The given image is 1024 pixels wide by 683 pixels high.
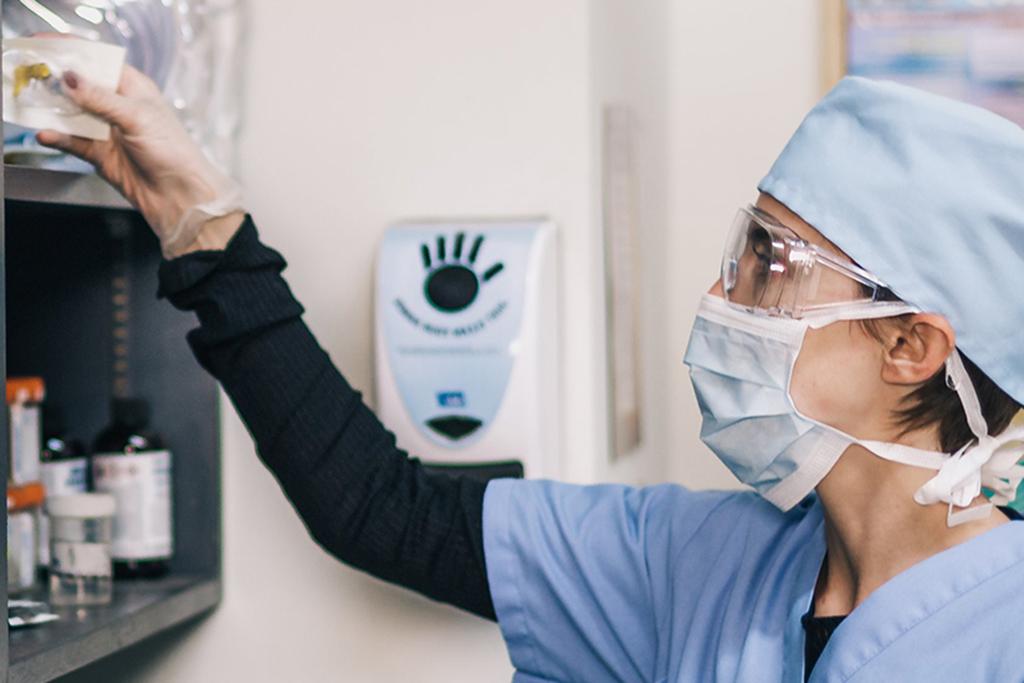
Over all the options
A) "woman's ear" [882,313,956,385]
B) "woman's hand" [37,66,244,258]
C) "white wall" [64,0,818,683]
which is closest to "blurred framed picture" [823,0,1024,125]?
"white wall" [64,0,818,683]

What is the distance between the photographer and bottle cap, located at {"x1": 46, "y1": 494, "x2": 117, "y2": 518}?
4.34 feet

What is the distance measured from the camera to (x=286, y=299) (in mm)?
1205

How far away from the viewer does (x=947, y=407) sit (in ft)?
3.58

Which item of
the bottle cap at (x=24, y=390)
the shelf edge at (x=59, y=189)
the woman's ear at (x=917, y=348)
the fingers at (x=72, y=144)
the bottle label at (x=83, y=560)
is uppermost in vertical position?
the fingers at (x=72, y=144)

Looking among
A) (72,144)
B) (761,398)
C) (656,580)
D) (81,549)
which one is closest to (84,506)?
(81,549)

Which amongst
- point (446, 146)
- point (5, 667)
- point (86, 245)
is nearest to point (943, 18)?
point (446, 146)

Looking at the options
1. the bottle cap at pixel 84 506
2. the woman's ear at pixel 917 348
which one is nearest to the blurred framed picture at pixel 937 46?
the woman's ear at pixel 917 348

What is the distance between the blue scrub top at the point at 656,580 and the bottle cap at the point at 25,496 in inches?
19.4

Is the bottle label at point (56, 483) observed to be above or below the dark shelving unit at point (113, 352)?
below

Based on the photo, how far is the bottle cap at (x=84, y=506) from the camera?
132 centimetres

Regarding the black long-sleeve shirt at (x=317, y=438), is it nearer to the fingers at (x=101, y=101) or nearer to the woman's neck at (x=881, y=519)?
the fingers at (x=101, y=101)

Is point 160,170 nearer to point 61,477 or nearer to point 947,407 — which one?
point 61,477

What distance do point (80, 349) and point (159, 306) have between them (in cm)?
11

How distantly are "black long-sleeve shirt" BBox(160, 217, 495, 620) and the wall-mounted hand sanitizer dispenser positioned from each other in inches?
2.5
